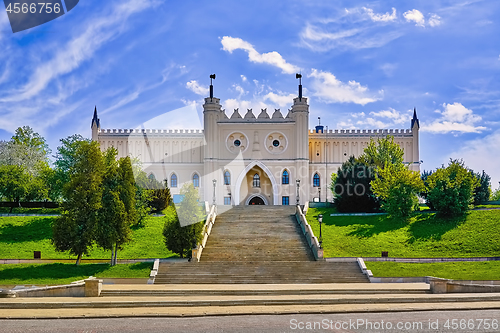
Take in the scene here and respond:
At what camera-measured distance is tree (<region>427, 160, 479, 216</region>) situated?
Answer: 1431 inches

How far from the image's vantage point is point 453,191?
36312 millimetres

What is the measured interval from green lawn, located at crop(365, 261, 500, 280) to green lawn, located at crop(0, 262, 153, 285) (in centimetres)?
1236

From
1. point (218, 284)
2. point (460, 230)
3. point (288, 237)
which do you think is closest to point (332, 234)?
point (288, 237)

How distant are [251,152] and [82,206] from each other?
82.9 ft

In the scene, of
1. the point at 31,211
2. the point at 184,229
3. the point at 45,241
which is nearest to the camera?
the point at 184,229

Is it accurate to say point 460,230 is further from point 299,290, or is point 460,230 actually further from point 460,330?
point 460,330

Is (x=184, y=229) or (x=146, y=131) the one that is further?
(x=146, y=131)

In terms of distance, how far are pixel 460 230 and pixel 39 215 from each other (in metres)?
32.2

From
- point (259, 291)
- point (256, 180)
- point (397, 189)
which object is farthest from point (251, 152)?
point (259, 291)

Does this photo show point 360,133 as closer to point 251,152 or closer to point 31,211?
point 251,152

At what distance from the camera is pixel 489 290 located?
831 inches

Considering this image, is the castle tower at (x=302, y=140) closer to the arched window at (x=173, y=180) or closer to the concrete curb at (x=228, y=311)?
the arched window at (x=173, y=180)

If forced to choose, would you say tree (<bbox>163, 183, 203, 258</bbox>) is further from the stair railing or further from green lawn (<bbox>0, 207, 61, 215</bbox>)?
green lawn (<bbox>0, 207, 61, 215</bbox>)

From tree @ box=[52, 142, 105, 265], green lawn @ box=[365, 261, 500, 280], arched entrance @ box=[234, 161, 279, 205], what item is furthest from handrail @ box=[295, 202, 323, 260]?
tree @ box=[52, 142, 105, 265]
